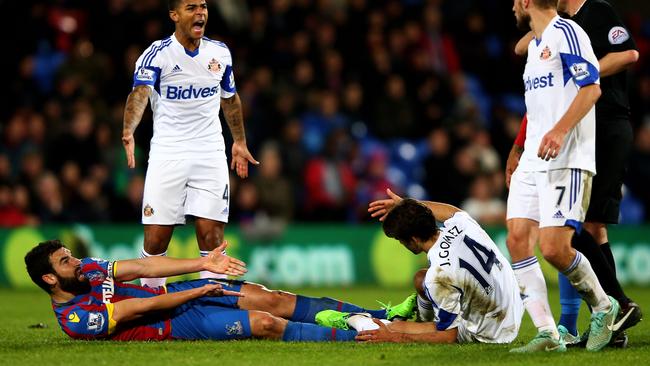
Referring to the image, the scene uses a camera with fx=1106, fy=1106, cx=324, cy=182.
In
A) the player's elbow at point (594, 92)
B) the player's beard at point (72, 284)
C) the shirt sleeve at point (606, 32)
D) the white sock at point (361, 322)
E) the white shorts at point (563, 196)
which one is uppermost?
the shirt sleeve at point (606, 32)

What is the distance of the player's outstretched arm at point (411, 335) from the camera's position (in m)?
7.57

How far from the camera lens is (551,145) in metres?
6.58

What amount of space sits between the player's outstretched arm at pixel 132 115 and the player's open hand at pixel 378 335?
94.3 inches

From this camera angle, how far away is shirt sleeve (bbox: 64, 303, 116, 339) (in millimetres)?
7562

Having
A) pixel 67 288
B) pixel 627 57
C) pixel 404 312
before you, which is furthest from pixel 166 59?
pixel 627 57

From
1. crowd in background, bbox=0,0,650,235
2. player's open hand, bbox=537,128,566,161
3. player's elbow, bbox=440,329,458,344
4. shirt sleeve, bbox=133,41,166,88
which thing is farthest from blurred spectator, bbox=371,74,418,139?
player's open hand, bbox=537,128,566,161

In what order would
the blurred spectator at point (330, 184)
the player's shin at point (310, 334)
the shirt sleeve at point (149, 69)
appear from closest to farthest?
the player's shin at point (310, 334) → the shirt sleeve at point (149, 69) → the blurred spectator at point (330, 184)

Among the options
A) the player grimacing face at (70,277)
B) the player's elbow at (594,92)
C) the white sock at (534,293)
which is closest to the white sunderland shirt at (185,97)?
the player grimacing face at (70,277)

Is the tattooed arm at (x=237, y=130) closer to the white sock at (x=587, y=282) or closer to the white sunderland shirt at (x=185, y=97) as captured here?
the white sunderland shirt at (x=185, y=97)

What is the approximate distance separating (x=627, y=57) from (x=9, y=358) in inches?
177

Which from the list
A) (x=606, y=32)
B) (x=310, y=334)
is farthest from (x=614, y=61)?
(x=310, y=334)

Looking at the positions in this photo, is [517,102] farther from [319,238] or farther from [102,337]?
[102,337]

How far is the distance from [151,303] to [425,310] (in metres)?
1.94

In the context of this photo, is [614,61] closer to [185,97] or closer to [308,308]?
[308,308]
